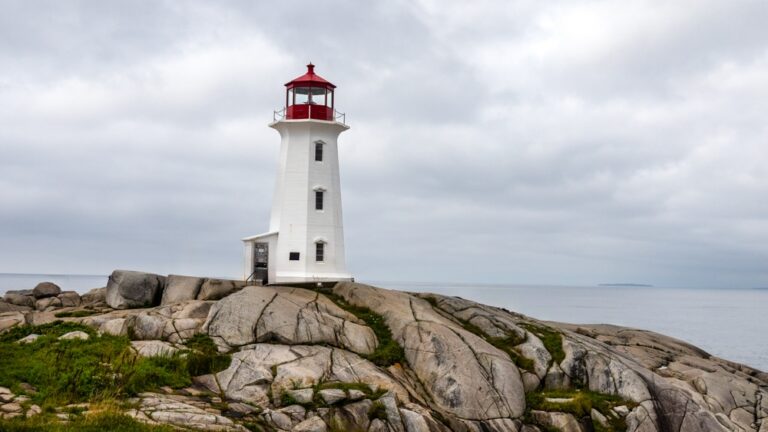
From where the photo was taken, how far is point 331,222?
123ft

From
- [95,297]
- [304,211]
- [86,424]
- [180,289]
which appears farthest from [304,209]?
[86,424]

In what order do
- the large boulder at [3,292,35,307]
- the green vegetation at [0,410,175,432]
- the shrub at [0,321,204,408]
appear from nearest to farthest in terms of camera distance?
1. the green vegetation at [0,410,175,432]
2. the shrub at [0,321,204,408]
3. the large boulder at [3,292,35,307]

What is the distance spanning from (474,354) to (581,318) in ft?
317

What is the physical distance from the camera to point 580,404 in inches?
1047

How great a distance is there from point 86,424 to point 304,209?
19859mm

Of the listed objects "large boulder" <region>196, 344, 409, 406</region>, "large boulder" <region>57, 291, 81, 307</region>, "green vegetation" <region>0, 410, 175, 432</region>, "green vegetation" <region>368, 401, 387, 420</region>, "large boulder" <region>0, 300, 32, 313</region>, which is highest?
"large boulder" <region>57, 291, 81, 307</region>

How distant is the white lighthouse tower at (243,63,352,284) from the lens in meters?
36.7

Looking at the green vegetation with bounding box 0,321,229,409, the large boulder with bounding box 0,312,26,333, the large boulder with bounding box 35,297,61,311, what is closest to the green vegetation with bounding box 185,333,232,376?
the green vegetation with bounding box 0,321,229,409

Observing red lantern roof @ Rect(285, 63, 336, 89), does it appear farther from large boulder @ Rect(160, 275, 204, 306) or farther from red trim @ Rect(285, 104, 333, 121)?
large boulder @ Rect(160, 275, 204, 306)

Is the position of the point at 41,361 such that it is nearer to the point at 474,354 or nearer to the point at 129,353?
the point at 129,353

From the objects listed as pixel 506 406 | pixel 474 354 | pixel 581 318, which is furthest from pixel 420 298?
Result: pixel 581 318

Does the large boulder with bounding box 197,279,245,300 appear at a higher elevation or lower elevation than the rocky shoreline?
higher

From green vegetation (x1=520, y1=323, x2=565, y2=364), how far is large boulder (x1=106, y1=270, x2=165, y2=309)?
54.5 ft

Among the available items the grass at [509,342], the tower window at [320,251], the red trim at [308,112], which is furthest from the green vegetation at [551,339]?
the red trim at [308,112]
